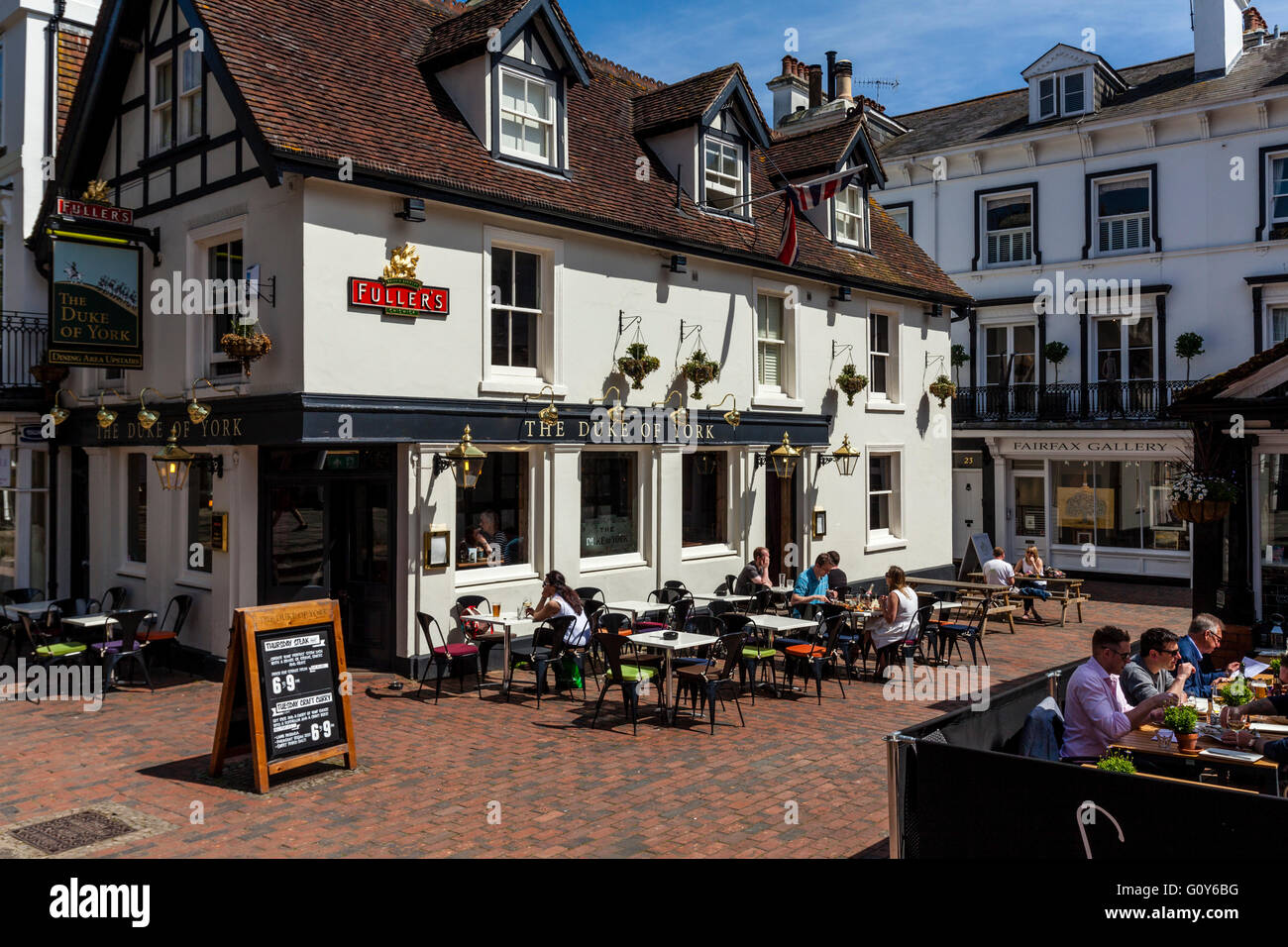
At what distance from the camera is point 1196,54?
25.0 metres

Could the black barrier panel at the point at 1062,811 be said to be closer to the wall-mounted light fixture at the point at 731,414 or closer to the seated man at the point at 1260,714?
the seated man at the point at 1260,714

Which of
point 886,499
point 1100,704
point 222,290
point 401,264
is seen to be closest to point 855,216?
point 886,499

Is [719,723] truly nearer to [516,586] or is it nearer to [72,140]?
[516,586]

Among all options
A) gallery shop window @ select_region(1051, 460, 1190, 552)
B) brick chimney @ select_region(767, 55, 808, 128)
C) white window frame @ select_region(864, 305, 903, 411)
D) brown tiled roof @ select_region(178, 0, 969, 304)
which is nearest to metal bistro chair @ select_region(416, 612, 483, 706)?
brown tiled roof @ select_region(178, 0, 969, 304)

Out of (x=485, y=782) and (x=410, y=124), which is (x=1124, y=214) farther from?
(x=485, y=782)

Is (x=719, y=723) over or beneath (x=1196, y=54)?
beneath

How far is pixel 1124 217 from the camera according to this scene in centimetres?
2461

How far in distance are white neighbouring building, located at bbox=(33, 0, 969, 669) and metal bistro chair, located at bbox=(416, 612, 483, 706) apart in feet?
1.09

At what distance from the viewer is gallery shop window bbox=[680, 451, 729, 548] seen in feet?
54.7

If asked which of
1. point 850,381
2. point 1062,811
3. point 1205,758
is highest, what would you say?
point 850,381

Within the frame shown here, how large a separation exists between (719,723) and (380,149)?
805 cm

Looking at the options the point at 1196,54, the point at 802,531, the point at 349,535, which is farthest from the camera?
the point at 1196,54

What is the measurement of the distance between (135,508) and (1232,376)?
16.0 m
